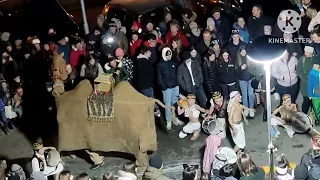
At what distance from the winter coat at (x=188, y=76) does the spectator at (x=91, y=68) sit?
152 cm

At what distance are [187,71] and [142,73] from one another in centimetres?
84

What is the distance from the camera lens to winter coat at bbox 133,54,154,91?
12.9 m

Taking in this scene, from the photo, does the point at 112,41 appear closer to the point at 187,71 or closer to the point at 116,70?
the point at 116,70

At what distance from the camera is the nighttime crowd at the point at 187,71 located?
1110cm

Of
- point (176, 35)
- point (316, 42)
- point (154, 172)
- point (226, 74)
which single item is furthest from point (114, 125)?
point (316, 42)

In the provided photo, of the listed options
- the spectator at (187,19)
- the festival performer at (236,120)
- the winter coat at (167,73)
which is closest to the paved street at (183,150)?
the festival performer at (236,120)

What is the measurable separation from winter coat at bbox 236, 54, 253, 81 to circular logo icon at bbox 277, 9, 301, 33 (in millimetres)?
963

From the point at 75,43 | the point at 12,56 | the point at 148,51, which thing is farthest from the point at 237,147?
the point at 12,56

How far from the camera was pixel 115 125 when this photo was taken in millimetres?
11445

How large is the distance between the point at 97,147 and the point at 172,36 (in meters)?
3.12

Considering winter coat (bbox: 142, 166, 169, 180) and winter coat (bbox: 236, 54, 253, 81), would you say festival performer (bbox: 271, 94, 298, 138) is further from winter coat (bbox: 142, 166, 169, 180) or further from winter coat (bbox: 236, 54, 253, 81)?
winter coat (bbox: 142, 166, 169, 180)

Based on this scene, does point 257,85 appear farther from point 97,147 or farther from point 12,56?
point 12,56

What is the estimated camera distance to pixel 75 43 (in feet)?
45.7

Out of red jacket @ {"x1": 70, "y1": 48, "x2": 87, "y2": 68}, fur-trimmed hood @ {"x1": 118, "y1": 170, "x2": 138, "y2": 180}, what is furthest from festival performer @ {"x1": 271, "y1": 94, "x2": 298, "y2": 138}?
red jacket @ {"x1": 70, "y1": 48, "x2": 87, "y2": 68}
